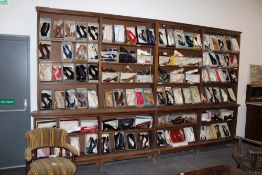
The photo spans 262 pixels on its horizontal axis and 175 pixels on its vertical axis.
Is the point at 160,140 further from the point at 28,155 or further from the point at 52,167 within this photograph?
the point at 28,155

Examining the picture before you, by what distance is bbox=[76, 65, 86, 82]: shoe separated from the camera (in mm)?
3545

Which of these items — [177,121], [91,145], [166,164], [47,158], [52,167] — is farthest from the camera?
[177,121]

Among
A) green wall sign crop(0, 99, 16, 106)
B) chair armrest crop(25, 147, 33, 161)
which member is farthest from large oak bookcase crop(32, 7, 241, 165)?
chair armrest crop(25, 147, 33, 161)

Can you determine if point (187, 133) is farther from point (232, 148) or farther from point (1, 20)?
point (1, 20)

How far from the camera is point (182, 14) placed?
441 centimetres

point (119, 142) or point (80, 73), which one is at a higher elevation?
point (80, 73)

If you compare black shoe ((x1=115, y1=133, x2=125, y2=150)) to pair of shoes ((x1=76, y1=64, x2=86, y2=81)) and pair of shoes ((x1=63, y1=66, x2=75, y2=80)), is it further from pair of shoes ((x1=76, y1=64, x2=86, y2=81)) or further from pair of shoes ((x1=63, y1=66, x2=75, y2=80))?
pair of shoes ((x1=63, y1=66, x2=75, y2=80))

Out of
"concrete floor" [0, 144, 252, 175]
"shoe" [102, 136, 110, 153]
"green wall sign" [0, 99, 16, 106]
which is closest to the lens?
"green wall sign" [0, 99, 16, 106]

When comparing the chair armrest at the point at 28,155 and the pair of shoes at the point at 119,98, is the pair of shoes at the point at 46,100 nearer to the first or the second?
the chair armrest at the point at 28,155

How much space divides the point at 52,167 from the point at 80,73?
1514mm

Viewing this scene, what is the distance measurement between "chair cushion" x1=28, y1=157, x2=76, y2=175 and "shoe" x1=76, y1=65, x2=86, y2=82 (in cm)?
131

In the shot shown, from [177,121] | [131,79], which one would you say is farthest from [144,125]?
[131,79]

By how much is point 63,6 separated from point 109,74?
49.0 inches

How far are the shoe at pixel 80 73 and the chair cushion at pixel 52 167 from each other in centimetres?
131
